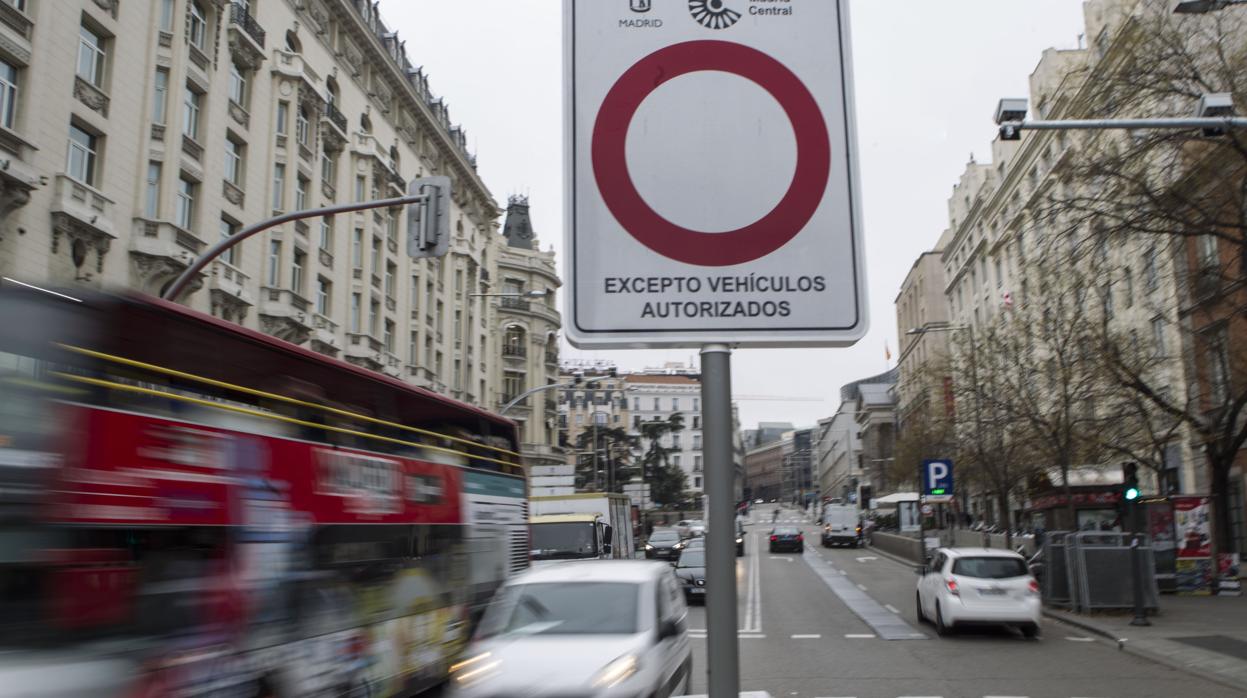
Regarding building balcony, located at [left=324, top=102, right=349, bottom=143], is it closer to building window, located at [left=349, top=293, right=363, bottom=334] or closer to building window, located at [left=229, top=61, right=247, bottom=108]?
building window, located at [left=229, top=61, right=247, bottom=108]

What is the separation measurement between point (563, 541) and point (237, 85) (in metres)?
20.0

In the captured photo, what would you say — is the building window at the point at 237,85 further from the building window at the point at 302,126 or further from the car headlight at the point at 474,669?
the car headlight at the point at 474,669

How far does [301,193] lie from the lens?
38.2 meters

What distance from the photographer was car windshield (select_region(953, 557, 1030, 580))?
18.5m

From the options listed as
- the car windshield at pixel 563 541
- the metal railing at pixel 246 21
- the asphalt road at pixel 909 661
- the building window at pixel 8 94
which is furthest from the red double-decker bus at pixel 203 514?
the metal railing at pixel 246 21

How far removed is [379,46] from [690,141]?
47.2 meters

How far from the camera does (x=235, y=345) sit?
895 centimetres

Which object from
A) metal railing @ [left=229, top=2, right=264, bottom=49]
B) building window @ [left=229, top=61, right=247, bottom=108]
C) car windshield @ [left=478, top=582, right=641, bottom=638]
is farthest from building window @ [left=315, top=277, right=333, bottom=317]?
car windshield @ [left=478, top=582, right=641, bottom=638]

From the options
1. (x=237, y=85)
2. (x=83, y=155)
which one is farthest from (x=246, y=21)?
(x=83, y=155)

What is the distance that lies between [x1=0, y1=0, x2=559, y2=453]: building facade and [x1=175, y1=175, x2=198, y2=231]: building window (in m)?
0.07

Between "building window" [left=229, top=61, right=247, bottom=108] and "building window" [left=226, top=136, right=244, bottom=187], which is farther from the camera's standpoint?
"building window" [left=229, top=61, right=247, bottom=108]

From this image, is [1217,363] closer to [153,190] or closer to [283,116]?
[153,190]

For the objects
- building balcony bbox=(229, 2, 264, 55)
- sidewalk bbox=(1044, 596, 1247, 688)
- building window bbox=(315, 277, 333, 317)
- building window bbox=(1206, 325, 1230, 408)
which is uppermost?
building balcony bbox=(229, 2, 264, 55)

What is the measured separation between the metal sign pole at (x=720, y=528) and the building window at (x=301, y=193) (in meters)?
37.1
